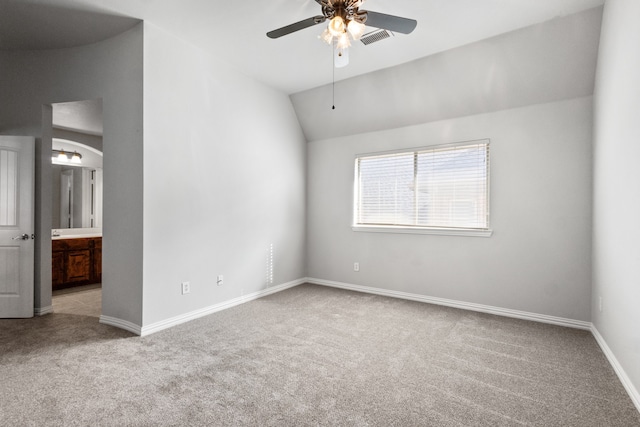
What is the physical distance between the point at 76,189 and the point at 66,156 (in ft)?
1.86

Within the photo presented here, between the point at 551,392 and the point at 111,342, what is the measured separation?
11.5 feet

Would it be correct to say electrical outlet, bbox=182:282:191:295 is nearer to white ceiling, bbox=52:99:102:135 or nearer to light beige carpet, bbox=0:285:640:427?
light beige carpet, bbox=0:285:640:427

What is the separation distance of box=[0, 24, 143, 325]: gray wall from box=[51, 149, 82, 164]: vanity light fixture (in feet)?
5.90

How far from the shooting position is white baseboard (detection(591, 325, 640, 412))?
2.06 meters

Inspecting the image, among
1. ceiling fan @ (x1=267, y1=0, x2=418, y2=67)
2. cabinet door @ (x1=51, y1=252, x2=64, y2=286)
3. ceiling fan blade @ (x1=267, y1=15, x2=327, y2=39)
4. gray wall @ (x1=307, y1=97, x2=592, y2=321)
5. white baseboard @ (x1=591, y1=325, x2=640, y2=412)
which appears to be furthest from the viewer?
cabinet door @ (x1=51, y1=252, x2=64, y2=286)

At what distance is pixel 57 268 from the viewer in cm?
492

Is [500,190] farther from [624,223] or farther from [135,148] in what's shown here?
[135,148]

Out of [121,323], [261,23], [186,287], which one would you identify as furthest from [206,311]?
[261,23]

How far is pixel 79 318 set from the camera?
3633 mm

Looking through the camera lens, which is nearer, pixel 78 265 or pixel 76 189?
pixel 78 265

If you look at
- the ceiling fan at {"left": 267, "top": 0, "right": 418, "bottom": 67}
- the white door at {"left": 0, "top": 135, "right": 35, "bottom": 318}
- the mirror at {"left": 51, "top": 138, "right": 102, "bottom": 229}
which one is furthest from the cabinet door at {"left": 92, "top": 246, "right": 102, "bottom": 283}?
the ceiling fan at {"left": 267, "top": 0, "right": 418, "bottom": 67}

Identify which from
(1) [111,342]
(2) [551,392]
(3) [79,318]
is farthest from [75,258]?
(2) [551,392]

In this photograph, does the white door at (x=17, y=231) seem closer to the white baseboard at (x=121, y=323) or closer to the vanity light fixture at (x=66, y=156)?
the white baseboard at (x=121, y=323)

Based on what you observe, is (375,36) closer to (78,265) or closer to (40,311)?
(40,311)
